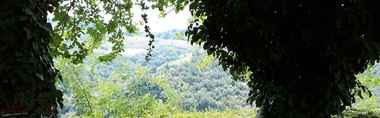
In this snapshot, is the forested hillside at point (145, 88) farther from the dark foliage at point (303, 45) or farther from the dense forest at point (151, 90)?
the dark foliage at point (303, 45)

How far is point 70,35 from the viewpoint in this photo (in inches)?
257

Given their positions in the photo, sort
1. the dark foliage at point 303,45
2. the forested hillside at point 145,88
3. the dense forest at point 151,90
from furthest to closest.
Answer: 1. the forested hillside at point 145,88
2. the dense forest at point 151,90
3. the dark foliage at point 303,45

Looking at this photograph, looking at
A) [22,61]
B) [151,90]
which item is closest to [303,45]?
[22,61]

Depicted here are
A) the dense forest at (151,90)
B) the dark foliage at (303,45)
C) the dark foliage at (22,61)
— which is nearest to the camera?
the dark foliage at (22,61)

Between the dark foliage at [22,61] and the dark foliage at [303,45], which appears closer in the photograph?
the dark foliage at [22,61]

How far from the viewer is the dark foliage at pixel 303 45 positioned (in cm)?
409

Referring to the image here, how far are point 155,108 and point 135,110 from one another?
565mm

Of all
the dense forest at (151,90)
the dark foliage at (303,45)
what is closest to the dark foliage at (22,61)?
the dark foliage at (303,45)

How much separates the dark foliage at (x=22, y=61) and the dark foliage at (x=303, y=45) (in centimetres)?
211

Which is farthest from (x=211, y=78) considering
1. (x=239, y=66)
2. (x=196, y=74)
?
(x=239, y=66)

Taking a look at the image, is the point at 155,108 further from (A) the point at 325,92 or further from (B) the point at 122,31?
(A) the point at 325,92

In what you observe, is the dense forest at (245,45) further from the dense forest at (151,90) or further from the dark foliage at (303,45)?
the dense forest at (151,90)

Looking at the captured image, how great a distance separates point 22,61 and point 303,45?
2.56 meters

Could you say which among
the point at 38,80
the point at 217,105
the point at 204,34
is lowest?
the point at 217,105
